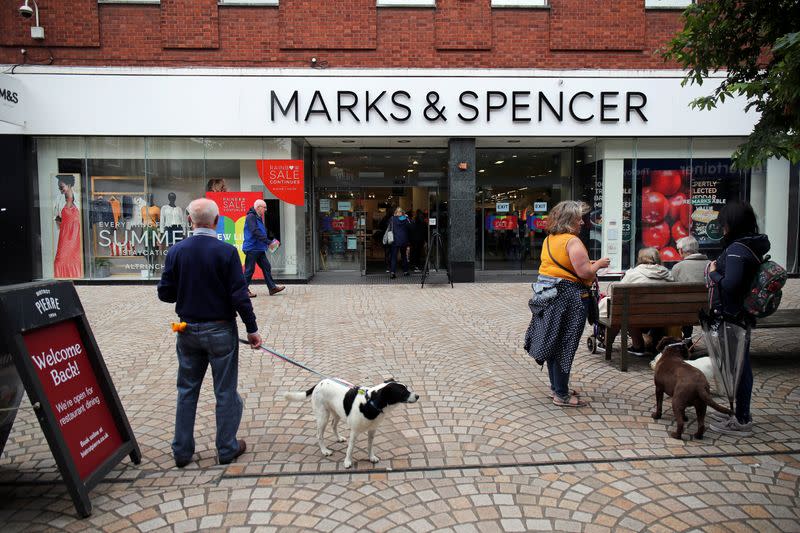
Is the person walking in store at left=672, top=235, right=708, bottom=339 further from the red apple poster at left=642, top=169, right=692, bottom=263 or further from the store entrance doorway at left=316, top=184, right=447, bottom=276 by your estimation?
the store entrance doorway at left=316, top=184, right=447, bottom=276

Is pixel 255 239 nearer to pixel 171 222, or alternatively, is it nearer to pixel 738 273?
pixel 171 222

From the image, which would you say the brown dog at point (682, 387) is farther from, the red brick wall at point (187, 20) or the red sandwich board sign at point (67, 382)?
the red brick wall at point (187, 20)

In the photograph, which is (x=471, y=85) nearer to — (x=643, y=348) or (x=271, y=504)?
(x=643, y=348)

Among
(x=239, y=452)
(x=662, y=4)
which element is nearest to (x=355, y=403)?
(x=239, y=452)

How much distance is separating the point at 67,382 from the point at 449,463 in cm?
242

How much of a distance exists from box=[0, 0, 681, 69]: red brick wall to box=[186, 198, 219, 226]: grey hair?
32.2ft

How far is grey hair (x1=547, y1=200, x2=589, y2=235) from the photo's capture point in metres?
4.71

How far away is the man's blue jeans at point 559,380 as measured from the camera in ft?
16.0

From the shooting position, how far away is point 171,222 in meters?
13.3

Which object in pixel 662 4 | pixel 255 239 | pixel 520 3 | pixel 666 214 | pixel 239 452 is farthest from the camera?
pixel 666 214

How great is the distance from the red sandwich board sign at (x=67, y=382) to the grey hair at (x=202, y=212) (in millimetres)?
904

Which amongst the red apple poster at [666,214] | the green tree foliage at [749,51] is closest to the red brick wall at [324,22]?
the red apple poster at [666,214]

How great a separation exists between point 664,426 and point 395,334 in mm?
3903

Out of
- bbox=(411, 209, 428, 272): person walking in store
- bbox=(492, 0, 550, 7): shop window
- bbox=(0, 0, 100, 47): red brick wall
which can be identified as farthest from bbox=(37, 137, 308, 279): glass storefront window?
bbox=(492, 0, 550, 7): shop window
